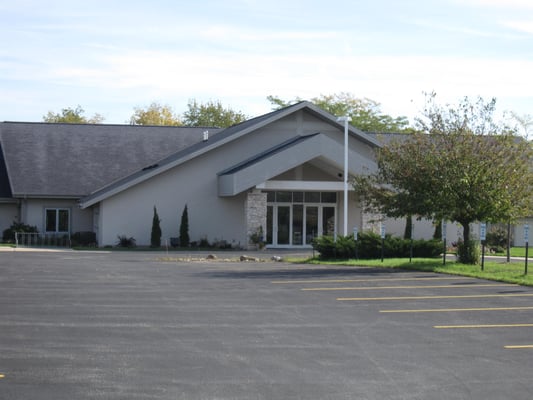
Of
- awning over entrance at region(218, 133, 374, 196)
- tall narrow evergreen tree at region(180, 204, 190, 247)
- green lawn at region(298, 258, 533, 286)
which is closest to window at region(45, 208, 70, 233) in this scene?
tall narrow evergreen tree at region(180, 204, 190, 247)

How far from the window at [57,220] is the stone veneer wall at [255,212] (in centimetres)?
984

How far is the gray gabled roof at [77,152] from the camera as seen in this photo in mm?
41875

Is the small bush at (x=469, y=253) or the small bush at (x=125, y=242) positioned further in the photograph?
the small bush at (x=125, y=242)

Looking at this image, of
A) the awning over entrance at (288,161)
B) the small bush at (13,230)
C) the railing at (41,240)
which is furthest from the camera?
the small bush at (13,230)

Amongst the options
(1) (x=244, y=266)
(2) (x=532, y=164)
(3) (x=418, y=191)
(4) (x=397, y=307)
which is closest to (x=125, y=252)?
(1) (x=244, y=266)

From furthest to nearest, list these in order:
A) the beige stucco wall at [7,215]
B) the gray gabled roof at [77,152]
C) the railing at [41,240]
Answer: the beige stucco wall at [7,215], the gray gabled roof at [77,152], the railing at [41,240]

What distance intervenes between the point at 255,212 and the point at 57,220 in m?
10.7

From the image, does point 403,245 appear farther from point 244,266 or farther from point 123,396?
point 123,396

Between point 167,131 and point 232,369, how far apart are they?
38.4 metres

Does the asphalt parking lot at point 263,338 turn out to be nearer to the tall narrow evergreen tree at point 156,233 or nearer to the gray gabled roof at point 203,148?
the gray gabled roof at point 203,148

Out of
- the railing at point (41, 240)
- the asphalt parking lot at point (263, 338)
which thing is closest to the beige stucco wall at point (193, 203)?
the railing at point (41, 240)

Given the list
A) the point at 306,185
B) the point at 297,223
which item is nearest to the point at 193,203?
the point at 297,223

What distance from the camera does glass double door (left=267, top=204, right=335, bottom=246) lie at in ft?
136

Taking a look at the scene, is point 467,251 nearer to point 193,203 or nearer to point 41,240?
point 193,203
